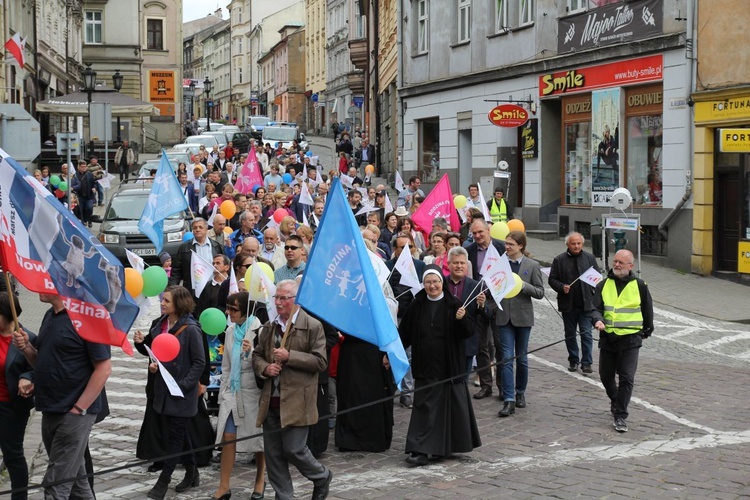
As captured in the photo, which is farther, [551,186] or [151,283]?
[551,186]

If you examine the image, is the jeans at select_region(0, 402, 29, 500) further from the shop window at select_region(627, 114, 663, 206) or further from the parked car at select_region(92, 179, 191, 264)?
the shop window at select_region(627, 114, 663, 206)

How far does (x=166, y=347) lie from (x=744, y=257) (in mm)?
15863

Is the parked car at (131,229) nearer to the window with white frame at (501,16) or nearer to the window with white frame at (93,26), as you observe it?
the window with white frame at (501,16)

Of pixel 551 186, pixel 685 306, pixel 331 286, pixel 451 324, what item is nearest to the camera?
pixel 331 286

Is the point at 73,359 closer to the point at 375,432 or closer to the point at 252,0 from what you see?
the point at 375,432

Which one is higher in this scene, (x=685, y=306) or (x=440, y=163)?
(x=440, y=163)

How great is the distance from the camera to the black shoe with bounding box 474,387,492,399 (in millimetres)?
12430

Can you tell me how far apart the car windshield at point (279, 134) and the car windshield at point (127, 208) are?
33780mm

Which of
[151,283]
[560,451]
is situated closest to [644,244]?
[560,451]

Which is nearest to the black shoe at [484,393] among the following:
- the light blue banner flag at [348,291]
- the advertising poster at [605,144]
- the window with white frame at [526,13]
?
the light blue banner flag at [348,291]

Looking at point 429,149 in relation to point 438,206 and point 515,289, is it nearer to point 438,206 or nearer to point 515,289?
point 438,206

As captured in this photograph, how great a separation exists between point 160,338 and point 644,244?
18038 millimetres

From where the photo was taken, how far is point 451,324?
32.4ft

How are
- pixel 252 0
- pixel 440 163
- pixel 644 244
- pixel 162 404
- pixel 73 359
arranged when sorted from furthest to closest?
pixel 252 0 → pixel 440 163 → pixel 644 244 → pixel 162 404 → pixel 73 359
